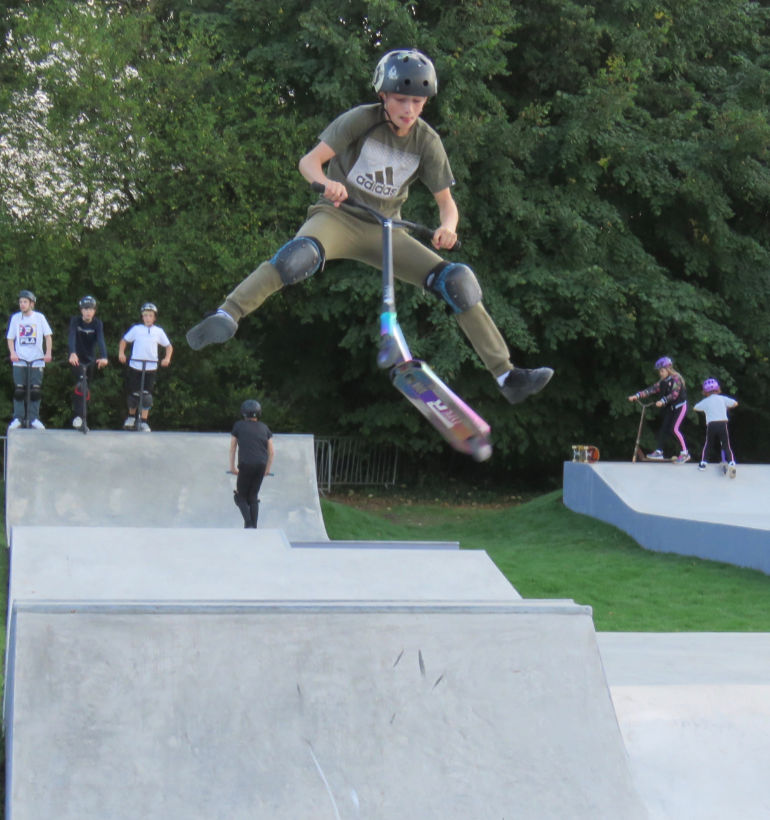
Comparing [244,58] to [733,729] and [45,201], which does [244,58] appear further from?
[733,729]

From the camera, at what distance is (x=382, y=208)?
632 centimetres

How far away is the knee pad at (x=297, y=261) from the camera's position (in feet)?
20.0

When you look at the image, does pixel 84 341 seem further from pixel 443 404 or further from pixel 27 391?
pixel 443 404

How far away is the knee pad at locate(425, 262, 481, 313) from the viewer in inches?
250

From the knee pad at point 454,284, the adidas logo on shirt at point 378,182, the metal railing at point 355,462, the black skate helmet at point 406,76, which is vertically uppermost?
the black skate helmet at point 406,76

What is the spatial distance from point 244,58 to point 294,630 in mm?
19735

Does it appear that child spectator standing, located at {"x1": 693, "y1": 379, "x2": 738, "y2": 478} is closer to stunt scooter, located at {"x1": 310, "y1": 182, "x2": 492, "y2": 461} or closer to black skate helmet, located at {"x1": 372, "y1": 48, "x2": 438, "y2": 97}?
stunt scooter, located at {"x1": 310, "y1": 182, "x2": 492, "y2": 461}

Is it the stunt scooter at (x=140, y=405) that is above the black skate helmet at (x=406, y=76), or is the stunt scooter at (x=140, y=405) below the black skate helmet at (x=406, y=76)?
below

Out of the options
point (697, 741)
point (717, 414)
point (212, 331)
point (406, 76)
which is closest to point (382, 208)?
point (406, 76)

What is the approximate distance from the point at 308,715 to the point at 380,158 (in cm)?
321

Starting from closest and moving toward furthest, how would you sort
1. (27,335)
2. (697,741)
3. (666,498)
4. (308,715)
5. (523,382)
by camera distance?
(308,715), (697,741), (523,382), (27,335), (666,498)

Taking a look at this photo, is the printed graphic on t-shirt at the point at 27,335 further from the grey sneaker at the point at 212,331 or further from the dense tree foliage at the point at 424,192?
the grey sneaker at the point at 212,331

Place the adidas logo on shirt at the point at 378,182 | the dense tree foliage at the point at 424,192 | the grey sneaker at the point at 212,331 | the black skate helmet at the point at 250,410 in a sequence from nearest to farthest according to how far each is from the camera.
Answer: the grey sneaker at the point at 212,331, the adidas logo on shirt at the point at 378,182, the black skate helmet at the point at 250,410, the dense tree foliage at the point at 424,192

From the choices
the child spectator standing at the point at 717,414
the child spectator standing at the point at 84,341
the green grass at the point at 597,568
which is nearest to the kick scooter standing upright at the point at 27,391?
the child spectator standing at the point at 84,341
